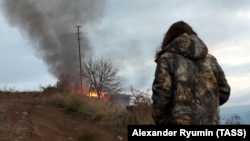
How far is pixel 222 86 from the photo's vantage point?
20.2ft

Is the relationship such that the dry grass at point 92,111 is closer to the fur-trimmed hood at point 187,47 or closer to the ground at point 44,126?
the ground at point 44,126

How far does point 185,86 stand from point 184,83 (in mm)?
36

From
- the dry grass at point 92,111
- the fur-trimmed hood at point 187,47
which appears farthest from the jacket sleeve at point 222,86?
the dry grass at point 92,111

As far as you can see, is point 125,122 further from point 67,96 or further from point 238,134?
point 238,134

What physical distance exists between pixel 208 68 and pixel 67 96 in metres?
18.0

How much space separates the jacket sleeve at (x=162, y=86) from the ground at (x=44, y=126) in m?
9.88

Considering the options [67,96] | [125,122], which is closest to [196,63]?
[125,122]

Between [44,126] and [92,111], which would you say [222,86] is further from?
[92,111]

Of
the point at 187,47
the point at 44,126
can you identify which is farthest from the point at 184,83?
the point at 44,126

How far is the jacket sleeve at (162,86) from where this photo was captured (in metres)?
5.70

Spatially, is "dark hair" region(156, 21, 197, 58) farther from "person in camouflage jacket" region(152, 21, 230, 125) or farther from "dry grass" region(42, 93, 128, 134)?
"dry grass" region(42, 93, 128, 134)

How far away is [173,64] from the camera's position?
5781 mm

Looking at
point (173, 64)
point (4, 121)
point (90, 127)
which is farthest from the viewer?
point (90, 127)

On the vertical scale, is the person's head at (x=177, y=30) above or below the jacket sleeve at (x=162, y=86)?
above
